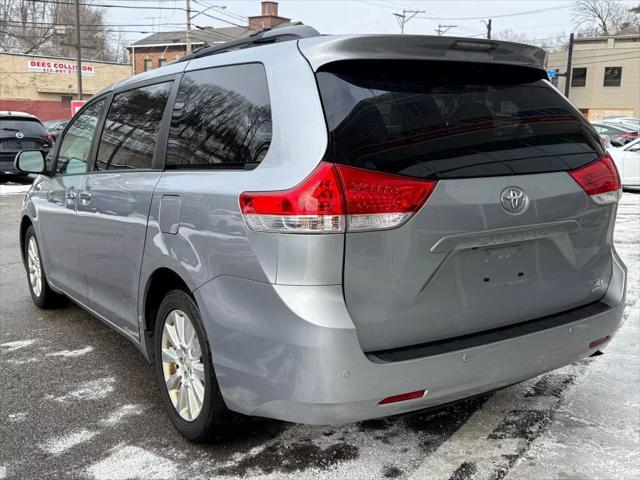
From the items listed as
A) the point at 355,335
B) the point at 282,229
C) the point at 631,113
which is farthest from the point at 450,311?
the point at 631,113

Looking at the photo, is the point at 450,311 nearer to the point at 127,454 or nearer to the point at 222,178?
the point at 222,178

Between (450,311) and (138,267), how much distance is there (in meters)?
1.68

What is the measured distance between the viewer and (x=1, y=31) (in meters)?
53.2

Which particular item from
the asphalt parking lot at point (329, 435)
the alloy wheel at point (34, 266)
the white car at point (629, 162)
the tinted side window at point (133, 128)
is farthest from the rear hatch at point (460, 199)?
the white car at point (629, 162)

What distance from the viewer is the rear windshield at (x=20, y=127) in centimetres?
1495

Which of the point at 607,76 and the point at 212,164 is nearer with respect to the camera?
the point at 212,164

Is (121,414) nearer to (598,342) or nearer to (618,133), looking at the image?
(598,342)

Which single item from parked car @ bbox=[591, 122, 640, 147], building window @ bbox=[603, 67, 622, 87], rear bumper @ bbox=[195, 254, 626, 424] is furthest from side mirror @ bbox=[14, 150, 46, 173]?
building window @ bbox=[603, 67, 622, 87]

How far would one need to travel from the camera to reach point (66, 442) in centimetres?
305

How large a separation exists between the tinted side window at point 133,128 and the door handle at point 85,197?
0.19 meters

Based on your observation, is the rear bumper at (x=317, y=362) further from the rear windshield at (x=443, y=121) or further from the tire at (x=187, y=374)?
the rear windshield at (x=443, y=121)

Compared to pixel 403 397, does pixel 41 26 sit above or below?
above

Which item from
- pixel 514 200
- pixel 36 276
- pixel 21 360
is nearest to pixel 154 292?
pixel 21 360

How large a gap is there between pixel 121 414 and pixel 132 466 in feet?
1.92
